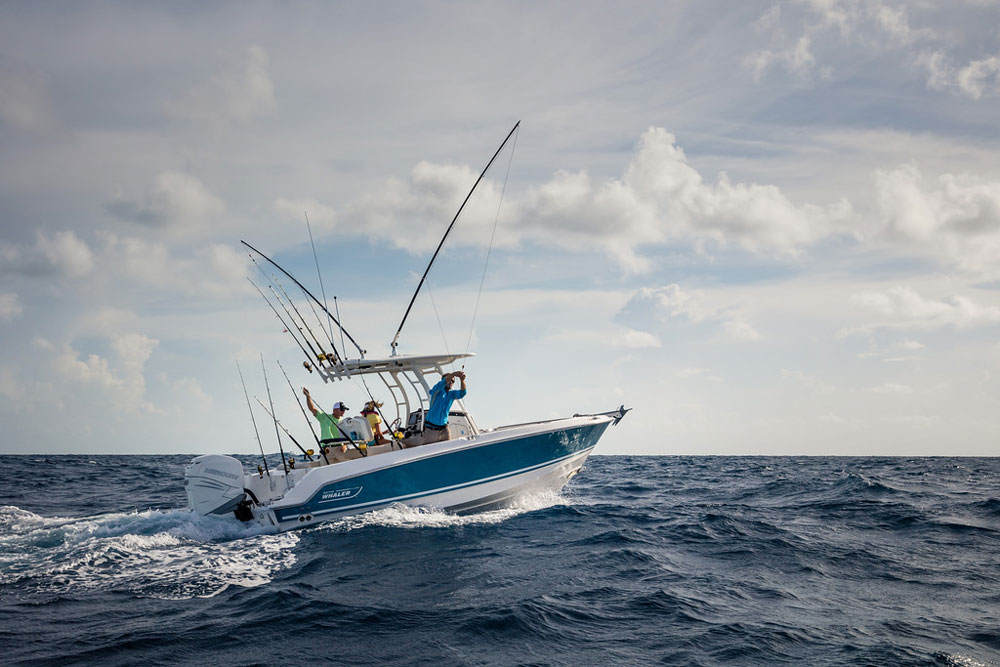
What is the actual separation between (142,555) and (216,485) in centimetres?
191

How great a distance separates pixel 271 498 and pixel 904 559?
9748 mm

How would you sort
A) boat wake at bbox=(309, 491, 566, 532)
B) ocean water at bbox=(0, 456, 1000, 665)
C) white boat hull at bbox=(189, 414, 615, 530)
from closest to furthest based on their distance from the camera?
ocean water at bbox=(0, 456, 1000, 665) → boat wake at bbox=(309, 491, 566, 532) → white boat hull at bbox=(189, 414, 615, 530)

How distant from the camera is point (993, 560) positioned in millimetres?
8469

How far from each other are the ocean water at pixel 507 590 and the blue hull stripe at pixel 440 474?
14.2 inches

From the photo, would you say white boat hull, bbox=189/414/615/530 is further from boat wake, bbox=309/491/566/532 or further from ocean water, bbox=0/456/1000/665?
ocean water, bbox=0/456/1000/665

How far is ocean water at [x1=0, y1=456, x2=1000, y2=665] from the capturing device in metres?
5.18

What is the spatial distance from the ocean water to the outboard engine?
0.29m

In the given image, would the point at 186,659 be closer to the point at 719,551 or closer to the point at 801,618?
the point at 801,618

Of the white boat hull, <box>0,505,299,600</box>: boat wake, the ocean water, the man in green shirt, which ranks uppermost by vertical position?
the man in green shirt

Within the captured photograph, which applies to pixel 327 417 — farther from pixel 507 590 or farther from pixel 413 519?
pixel 507 590

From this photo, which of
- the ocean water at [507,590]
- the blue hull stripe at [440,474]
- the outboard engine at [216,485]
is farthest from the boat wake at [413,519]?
the outboard engine at [216,485]

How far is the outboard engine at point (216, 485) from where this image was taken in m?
10.1

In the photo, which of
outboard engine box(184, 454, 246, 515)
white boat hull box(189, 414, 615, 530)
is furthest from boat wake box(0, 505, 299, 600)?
white boat hull box(189, 414, 615, 530)

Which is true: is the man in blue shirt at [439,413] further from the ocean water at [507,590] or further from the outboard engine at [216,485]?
the outboard engine at [216,485]
